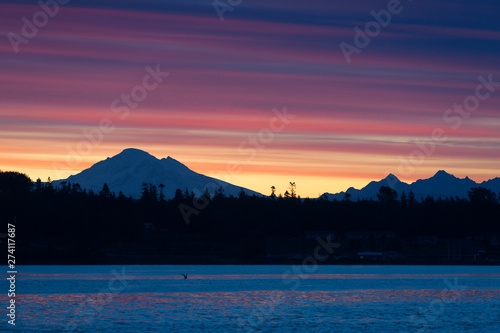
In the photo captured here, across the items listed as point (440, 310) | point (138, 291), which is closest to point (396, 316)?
point (440, 310)

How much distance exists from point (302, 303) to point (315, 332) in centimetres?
2793

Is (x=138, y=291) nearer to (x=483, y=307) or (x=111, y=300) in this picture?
(x=111, y=300)

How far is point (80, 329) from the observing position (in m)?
65.9

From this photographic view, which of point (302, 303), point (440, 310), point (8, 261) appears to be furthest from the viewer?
point (8, 261)

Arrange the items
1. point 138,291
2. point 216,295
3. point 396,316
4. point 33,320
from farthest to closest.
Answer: point 138,291
point 216,295
point 396,316
point 33,320

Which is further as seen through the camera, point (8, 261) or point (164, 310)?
point (8, 261)

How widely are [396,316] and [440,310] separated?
10881 millimetres

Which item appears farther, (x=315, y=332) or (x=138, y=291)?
(x=138, y=291)

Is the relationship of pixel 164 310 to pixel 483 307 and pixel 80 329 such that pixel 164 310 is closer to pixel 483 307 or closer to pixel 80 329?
pixel 80 329

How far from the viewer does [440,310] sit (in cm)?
8769

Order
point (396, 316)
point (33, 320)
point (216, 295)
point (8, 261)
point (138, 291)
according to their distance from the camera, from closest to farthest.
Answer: point (33, 320) < point (396, 316) < point (216, 295) < point (138, 291) < point (8, 261)

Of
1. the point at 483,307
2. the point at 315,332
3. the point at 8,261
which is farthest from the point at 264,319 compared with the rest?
the point at 8,261

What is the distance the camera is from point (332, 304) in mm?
91125

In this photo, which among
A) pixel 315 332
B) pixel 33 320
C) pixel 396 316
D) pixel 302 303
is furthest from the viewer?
pixel 302 303
